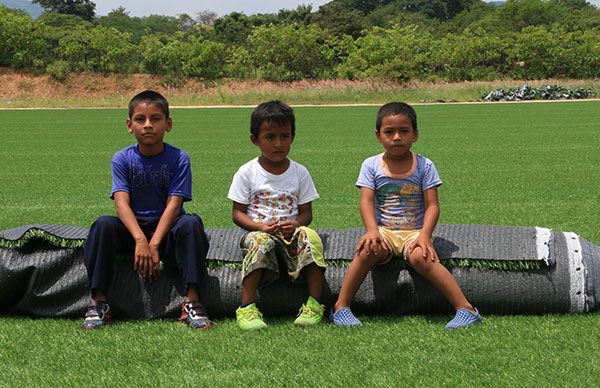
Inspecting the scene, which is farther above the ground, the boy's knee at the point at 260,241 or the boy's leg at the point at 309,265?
the boy's knee at the point at 260,241

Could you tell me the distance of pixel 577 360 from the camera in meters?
3.31

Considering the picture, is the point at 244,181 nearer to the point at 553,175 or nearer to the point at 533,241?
the point at 533,241

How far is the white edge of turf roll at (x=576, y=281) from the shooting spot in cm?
404

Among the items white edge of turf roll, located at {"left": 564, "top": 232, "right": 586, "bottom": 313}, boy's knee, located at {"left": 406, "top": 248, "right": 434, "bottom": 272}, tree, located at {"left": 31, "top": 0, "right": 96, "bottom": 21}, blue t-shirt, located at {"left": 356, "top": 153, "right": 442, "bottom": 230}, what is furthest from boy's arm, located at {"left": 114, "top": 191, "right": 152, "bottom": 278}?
tree, located at {"left": 31, "top": 0, "right": 96, "bottom": 21}

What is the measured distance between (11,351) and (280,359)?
1209 mm

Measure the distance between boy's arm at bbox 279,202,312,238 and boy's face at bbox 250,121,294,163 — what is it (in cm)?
30

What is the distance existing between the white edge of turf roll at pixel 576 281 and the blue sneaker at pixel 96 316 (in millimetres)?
2327

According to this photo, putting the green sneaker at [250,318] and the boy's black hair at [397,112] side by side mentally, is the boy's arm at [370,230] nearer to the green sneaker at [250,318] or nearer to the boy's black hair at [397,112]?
the boy's black hair at [397,112]

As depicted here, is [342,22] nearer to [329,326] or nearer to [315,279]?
[315,279]

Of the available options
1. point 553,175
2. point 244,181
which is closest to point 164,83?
point 553,175

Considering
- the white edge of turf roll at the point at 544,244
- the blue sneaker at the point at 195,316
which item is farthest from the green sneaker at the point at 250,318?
the white edge of turf roll at the point at 544,244

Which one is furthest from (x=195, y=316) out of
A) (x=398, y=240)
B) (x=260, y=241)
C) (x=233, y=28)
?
(x=233, y=28)

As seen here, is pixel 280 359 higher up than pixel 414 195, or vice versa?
pixel 414 195

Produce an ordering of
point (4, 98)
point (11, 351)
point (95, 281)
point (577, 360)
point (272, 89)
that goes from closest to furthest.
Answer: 1. point (577, 360)
2. point (11, 351)
3. point (95, 281)
4. point (272, 89)
5. point (4, 98)
